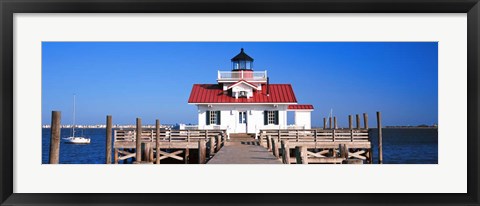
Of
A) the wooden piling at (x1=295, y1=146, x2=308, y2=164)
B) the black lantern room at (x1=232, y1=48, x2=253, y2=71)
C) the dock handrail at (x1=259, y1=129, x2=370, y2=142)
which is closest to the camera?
the wooden piling at (x1=295, y1=146, x2=308, y2=164)

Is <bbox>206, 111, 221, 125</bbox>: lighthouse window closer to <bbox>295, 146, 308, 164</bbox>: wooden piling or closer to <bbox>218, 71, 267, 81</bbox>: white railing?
<bbox>218, 71, 267, 81</bbox>: white railing

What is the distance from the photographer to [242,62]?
31.3 metres

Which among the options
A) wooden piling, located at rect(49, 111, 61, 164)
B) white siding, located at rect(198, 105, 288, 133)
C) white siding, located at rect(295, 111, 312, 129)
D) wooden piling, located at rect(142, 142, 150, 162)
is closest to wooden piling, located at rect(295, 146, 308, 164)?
wooden piling, located at rect(49, 111, 61, 164)

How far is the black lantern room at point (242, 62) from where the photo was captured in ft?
102

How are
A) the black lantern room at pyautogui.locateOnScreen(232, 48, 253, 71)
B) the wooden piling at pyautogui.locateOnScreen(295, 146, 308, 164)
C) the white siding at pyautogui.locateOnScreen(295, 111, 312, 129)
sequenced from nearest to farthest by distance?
1. the wooden piling at pyautogui.locateOnScreen(295, 146, 308, 164)
2. the black lantern room at pyautogui.locateOnScreen(232, 48, 253, 71)
3. the white siding at pyautogui.locateOnScreen(295, 111, 312, 129)

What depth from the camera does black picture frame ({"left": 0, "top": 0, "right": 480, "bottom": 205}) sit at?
24.5ft

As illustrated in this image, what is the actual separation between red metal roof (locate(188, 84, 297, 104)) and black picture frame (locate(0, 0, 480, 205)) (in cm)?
2151

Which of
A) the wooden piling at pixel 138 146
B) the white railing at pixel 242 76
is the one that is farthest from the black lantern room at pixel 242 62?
the wooden piling at pixel 138 146

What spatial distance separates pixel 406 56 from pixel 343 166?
36.9 m
